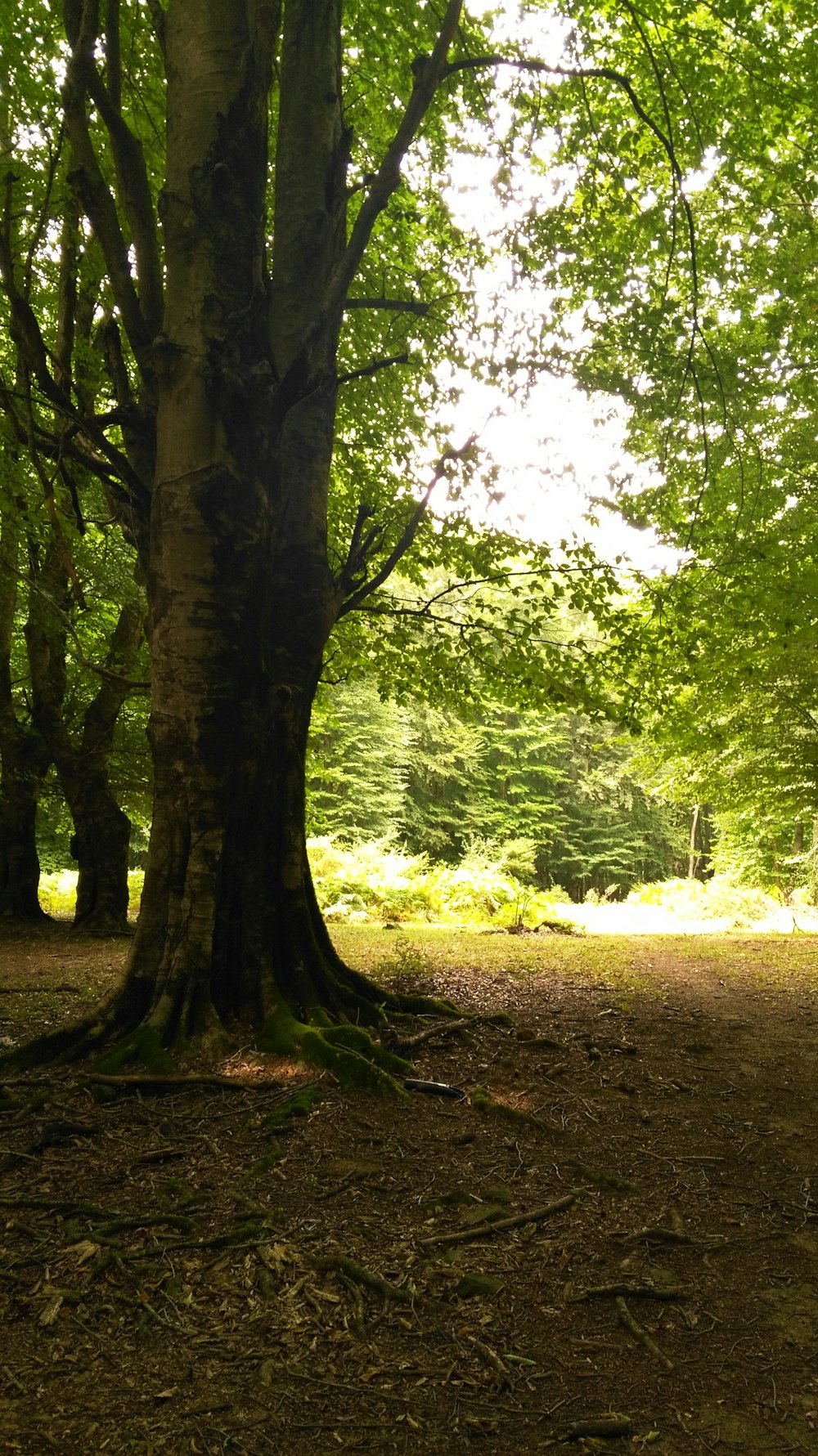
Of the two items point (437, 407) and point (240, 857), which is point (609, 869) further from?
point (240, 857)

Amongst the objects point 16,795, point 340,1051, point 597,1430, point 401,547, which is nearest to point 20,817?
point 16,795

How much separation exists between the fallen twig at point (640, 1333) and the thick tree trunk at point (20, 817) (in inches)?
429

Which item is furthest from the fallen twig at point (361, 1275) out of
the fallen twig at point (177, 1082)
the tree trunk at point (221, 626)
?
the tree trunk at point (221, 626)

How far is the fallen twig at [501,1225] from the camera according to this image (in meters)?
2.87

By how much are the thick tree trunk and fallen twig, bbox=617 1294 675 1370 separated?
10.9 m

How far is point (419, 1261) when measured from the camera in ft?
8.98

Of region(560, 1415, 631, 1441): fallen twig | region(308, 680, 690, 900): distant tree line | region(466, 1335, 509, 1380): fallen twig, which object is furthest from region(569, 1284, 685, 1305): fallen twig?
region(308, 680, 690, 900): distant tree line

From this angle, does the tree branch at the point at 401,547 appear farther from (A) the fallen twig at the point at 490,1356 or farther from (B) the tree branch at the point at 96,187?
(A) the fallen twig at the point at 490,1356

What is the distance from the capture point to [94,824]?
11.0 meters

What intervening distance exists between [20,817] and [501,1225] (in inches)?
418

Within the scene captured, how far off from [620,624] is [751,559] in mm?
1551

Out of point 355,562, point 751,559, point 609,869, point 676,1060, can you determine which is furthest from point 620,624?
point 609,869

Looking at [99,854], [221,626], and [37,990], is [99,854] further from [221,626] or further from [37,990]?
[221,626]

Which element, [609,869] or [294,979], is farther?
[609,869]
